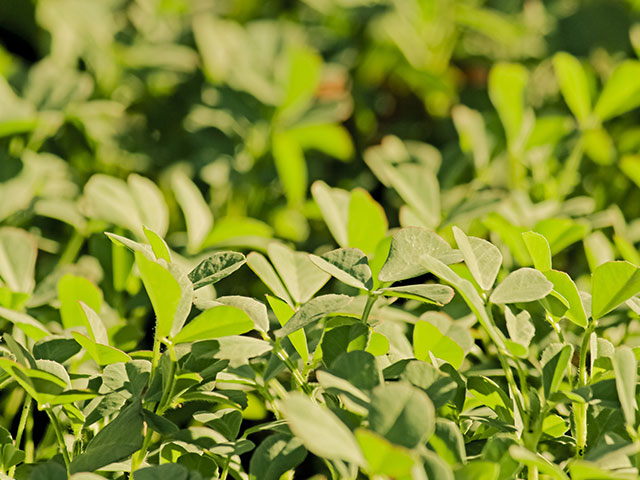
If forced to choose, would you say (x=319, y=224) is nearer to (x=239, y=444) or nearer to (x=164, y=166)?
(x=164, y=166)

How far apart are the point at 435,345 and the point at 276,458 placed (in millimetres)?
153

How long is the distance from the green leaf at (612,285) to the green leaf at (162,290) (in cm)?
31

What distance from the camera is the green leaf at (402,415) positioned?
39 centimetres

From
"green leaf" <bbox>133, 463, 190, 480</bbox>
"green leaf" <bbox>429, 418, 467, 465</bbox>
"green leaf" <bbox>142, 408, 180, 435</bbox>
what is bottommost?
"green leaf" <bbox>142, 408, 180, 435</bbox>

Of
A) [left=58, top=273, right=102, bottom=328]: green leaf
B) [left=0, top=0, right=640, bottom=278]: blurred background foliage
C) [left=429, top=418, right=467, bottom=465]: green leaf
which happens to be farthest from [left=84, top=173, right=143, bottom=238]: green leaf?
[left=429, top=418, right=467, bottom=465]: green leaf

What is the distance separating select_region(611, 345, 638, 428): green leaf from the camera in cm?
42

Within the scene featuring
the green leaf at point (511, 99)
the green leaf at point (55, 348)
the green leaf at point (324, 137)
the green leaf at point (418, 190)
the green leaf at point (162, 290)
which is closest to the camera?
the green leaf at point (162, 290)

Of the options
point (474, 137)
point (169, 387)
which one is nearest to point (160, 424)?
point (169, 387)

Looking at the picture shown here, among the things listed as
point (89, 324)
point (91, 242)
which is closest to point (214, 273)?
point (89, 324)

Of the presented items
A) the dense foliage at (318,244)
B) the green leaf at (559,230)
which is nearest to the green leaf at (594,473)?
the dense foliage at (318,244)

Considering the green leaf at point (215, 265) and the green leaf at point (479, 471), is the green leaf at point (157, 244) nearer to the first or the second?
the green leaf at point (215, 265)

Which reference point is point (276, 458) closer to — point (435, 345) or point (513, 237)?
point (435, 345)

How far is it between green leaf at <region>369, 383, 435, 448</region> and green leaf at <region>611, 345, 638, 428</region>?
122 millimetres

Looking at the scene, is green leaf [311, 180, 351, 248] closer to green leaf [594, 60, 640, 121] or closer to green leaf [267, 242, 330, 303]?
green leaf [267, 242, 330, 303]
